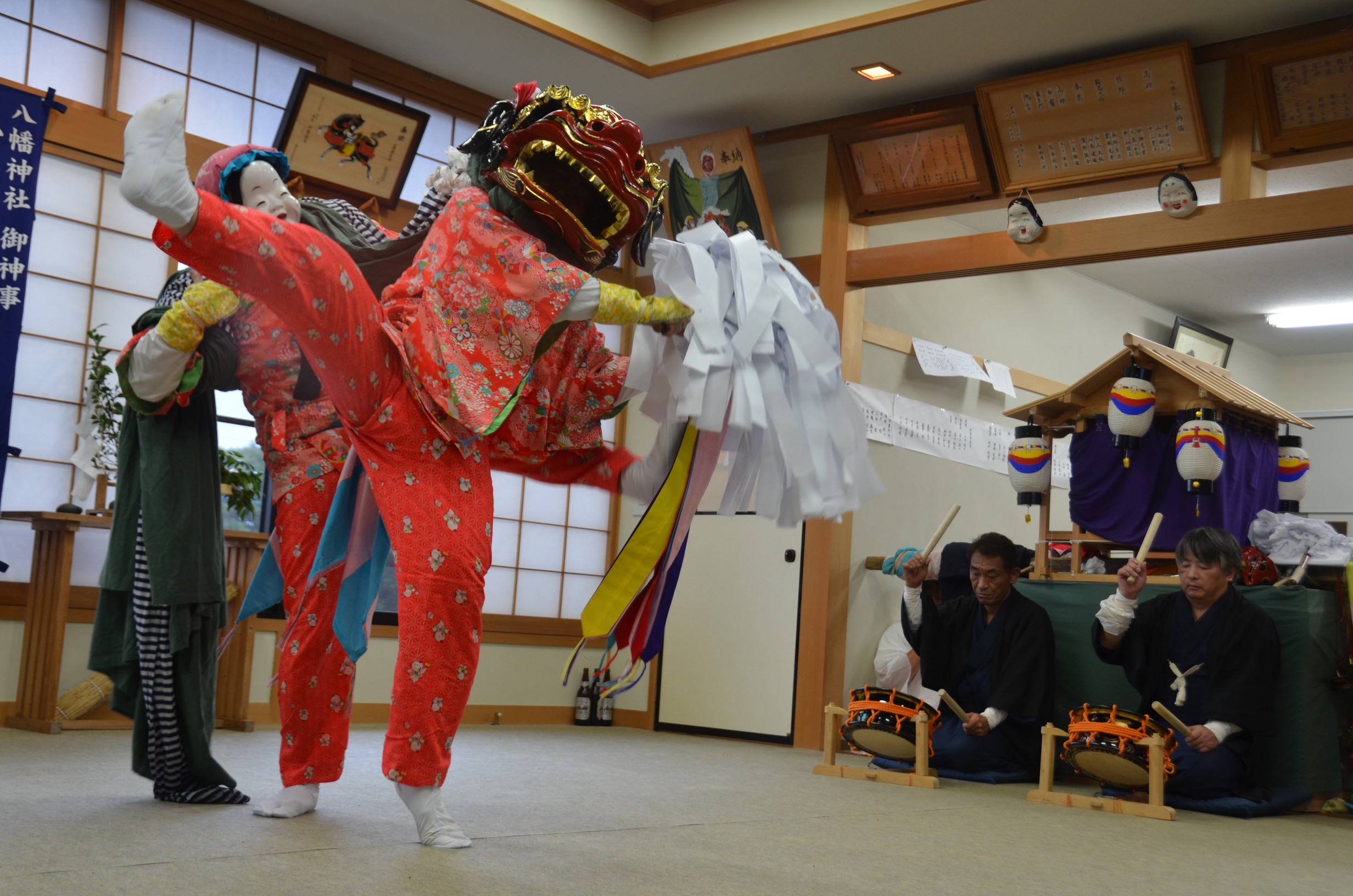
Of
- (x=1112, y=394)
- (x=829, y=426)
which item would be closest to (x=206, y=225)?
(x=829, y=426)

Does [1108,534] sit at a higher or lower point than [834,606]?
higher

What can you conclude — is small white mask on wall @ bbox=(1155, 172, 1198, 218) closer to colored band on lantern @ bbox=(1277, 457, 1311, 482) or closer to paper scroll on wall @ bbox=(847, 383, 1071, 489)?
colored band on lantern @ bbox=(1277, 457, 1311, 482)

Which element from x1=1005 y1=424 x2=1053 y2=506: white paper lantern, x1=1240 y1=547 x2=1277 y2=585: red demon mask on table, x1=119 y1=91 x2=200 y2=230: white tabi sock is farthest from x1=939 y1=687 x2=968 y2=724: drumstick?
x1=119 y1=91 x2=200 y2=230: white tabi sock

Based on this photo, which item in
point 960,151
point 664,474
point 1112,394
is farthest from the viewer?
point 960,151

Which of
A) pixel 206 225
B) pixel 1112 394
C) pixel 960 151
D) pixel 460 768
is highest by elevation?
pixel 960 151

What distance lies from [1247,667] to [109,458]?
12.3ft

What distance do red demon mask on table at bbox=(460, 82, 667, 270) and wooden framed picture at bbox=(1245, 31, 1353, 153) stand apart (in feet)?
9.73

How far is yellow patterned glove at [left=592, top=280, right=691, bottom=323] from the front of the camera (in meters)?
2.15

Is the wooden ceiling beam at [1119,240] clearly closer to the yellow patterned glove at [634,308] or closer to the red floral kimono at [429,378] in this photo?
the yellow patterned glove at [634,308]

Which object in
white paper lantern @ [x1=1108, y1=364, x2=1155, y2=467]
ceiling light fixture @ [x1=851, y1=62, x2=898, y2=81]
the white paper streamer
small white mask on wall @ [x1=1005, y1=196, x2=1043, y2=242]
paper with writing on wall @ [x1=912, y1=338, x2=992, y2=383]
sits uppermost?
ceiling light fixture @ [x1=851, y1=62, x2=898, y2=81]

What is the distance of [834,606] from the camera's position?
521 cm

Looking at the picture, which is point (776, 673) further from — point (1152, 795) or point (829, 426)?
point (829, 426)

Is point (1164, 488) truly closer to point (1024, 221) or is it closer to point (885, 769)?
point (1024, 221)

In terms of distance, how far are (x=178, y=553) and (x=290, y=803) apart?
0.56 meters
